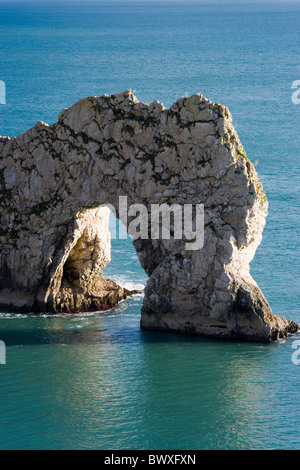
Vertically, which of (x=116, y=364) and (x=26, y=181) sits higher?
(x=26, y=181)

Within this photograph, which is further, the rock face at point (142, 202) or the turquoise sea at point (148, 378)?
the rock face at point (142, 202)

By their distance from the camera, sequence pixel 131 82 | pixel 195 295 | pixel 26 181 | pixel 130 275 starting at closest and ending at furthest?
pixel 195 295 → pixel 26 181 → pixel 130 275 → pixel 131 82

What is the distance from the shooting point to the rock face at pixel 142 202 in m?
53.4

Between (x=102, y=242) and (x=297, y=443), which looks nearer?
(x=297, y=443)

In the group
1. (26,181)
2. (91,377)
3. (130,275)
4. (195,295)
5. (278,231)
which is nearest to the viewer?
(91,377)

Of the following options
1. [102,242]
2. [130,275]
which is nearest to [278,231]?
[130,275]

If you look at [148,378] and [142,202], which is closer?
[148,378]

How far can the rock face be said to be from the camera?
53.4 meters

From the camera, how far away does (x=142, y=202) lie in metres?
55.5

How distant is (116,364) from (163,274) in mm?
6354

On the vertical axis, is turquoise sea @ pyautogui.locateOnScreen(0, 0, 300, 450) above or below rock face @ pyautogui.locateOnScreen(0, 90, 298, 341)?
below

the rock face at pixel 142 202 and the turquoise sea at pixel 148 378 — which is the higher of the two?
the rock face at pixel 142 202

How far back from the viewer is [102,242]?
196 feet
